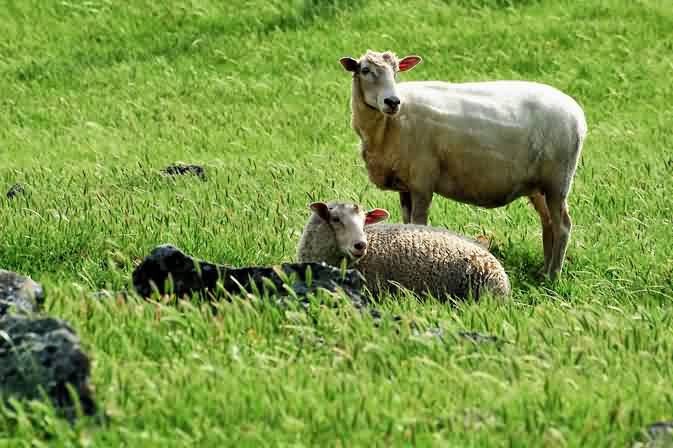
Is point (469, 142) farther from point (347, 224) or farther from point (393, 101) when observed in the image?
point (347, 224)

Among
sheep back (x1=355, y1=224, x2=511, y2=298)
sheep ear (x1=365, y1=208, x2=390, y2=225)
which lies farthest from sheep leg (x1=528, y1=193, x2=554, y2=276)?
sheep ear (x1=365, y1=208, x2=390, y2=225)

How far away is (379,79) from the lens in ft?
30.1

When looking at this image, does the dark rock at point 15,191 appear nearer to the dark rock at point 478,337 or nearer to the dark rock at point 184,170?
the dark rock at point 184,170

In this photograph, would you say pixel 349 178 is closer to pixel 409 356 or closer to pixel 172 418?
pixel 409 356

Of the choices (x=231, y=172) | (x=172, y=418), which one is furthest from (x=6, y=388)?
(x=231, y=172)

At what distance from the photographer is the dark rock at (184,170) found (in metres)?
13.5

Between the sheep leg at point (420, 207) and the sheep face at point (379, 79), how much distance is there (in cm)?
81

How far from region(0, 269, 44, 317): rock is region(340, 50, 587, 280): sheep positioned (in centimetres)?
386

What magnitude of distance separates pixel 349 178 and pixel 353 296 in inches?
270

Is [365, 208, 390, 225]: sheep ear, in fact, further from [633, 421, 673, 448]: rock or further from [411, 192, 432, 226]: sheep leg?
[633, 421, 673, 448]: rock

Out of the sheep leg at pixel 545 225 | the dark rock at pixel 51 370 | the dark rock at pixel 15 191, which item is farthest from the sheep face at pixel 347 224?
the dark rock at pixel 15 191

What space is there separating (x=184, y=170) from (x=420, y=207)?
502 cm

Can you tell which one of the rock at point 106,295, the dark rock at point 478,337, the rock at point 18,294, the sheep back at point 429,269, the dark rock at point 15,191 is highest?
the rock at point 18,294

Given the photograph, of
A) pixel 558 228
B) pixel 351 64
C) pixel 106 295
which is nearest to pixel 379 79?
pixel 351 64
